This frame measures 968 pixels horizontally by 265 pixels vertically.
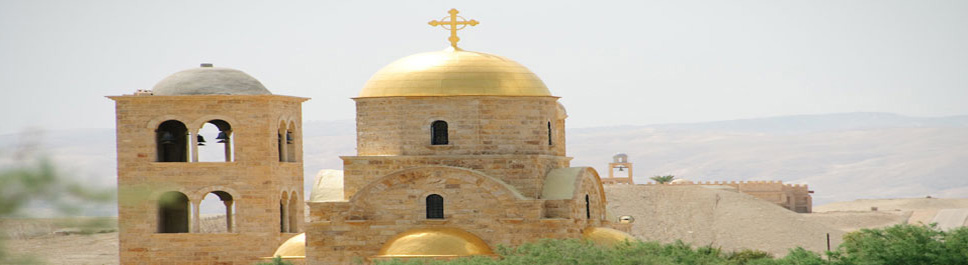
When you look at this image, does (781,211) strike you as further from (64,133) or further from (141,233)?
(64,133)

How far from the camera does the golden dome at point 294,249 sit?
30.7 m

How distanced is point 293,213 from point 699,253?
988 cm

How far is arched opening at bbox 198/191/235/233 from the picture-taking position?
3406 cm

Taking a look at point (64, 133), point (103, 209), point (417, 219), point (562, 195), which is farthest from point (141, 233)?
point (64, 133)

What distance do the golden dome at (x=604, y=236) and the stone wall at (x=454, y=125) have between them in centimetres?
209

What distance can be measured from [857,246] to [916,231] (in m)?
1.83

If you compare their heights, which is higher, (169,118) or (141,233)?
(169,118)

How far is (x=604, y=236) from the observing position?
3072 centimetres

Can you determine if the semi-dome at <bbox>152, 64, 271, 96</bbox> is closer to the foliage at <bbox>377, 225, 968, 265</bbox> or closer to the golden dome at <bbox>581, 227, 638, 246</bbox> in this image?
the foliage at <bbox>377, 225, 968, 265</bbox>

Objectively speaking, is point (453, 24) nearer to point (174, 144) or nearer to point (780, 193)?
point (174, 144)

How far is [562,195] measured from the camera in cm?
3061

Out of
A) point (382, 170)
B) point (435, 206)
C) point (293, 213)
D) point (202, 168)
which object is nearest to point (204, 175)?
point (202, 168)

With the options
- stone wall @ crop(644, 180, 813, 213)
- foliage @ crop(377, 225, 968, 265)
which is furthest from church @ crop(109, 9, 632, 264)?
stone wall @ crop(644, 180, 813, 213)

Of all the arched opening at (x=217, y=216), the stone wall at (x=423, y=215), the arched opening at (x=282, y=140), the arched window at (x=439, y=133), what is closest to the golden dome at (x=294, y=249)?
the stone wall at (x=423, y=215)
